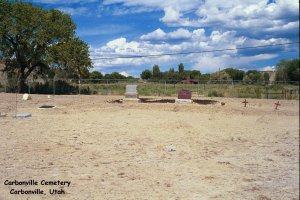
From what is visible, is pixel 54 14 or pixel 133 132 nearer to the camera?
pixel 133 132

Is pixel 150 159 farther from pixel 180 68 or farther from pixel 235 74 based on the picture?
pixel 180 68

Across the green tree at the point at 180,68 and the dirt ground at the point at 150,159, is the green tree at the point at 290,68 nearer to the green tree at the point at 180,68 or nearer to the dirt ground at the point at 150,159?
the dirt ground at the point at 150,159

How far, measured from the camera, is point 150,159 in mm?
9664

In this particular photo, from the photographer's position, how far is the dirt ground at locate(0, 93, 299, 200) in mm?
7059

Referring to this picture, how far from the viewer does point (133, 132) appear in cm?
1404

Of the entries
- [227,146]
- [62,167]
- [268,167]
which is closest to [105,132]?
[227,146]

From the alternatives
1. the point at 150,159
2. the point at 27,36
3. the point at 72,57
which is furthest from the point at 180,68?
the point at 150,159

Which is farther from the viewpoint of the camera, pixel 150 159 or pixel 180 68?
pixel 180 68

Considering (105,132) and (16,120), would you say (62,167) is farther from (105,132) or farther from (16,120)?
(16,120)

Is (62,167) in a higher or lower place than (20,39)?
lower

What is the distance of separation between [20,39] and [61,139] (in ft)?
108

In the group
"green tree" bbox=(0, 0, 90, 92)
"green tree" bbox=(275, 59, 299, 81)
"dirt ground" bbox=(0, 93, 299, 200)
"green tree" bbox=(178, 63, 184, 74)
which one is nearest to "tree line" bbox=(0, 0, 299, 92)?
"green tree" bbox=(0, 0, 90, 92)

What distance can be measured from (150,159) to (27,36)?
3591 cm

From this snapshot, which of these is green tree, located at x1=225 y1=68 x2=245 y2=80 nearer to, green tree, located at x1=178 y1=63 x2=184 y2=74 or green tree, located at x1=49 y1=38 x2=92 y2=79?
green tree, located at x1=178 y1=63 x2=184 y2=74
